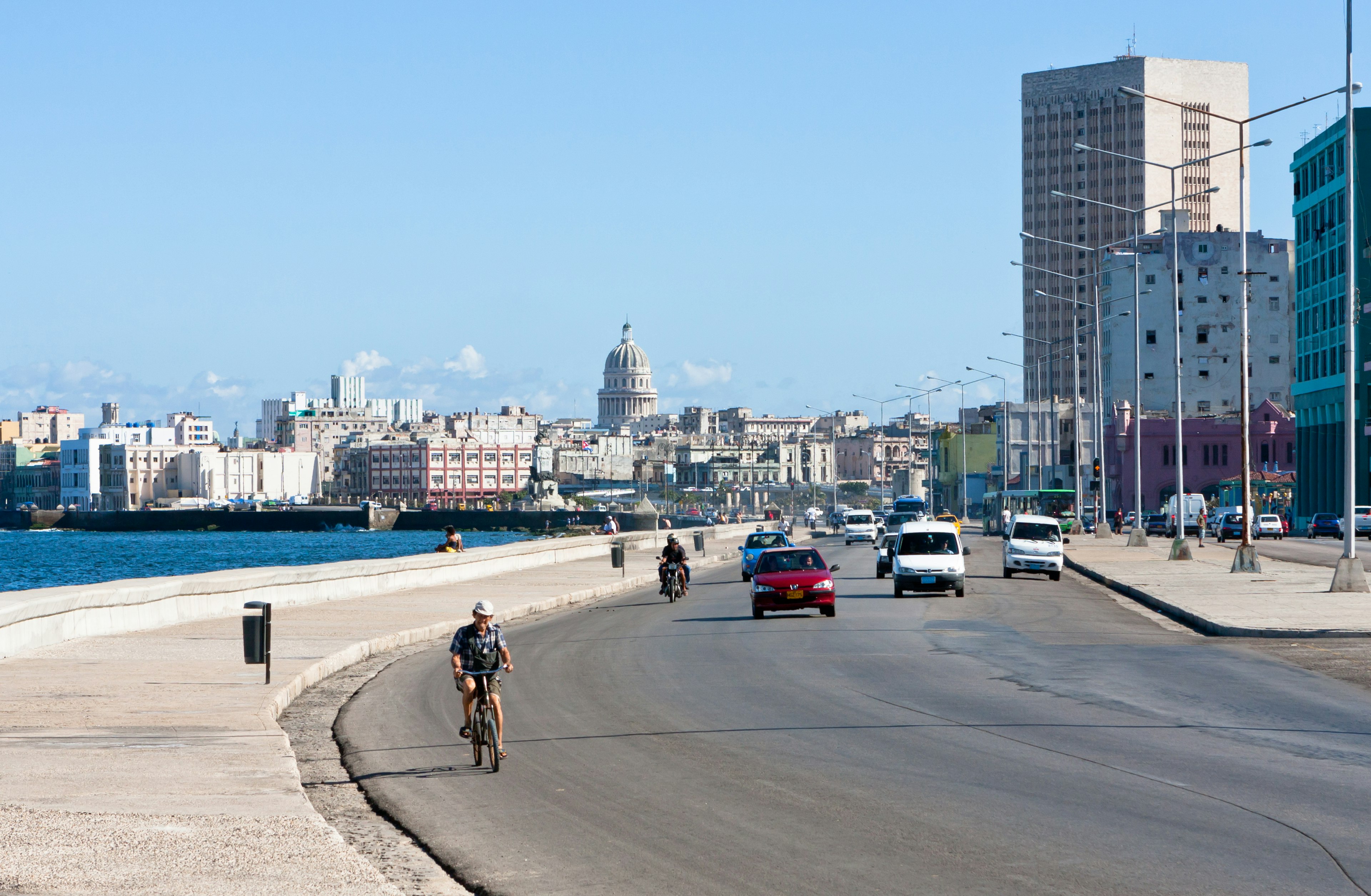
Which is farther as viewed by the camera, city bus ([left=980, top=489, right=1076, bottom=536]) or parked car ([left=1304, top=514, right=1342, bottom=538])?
city bus ([left=980, top=489, right=1076, bottom=536])

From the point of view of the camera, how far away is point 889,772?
42.5 feet

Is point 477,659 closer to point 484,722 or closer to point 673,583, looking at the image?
point 484,722

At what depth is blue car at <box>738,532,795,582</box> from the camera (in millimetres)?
49594

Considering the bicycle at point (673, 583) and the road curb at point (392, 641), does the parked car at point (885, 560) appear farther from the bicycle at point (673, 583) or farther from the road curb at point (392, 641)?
the road curb at point (392, 641)

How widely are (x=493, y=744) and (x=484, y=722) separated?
0.25m

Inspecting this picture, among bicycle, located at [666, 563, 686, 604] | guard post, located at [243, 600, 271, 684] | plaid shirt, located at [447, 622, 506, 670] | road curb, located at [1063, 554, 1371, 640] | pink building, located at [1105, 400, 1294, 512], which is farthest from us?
pink building, located at [1105, 400, 1294, 512]

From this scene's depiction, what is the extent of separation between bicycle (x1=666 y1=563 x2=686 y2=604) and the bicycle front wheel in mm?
26888

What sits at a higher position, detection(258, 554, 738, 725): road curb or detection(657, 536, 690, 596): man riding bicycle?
detection(657, 536, 690, 596): man riding bicycle

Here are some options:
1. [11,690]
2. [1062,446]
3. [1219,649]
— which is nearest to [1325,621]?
[1219,649]

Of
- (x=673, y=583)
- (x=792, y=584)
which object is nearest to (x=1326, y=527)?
(x=673, y=583)

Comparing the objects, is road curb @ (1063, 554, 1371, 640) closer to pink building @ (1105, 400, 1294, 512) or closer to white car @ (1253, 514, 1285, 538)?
white car @ (1253, 514, 1285, 538)

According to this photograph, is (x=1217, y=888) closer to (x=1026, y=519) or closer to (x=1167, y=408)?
(x=1026, y=519)

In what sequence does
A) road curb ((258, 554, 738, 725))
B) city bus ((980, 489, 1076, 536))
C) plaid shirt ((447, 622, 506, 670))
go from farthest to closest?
city bus ((980, 489, 1076, 536)) → road curb ((258, 554, 738, 725)) → plaid shirt ((447, 622, 506, 670))

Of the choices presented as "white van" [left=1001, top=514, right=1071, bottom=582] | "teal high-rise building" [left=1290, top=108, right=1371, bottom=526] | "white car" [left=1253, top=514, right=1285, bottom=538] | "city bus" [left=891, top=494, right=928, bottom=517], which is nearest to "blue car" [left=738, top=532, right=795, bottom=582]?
"white van" [left=1001, top=514, right=1071, bottom=582]
